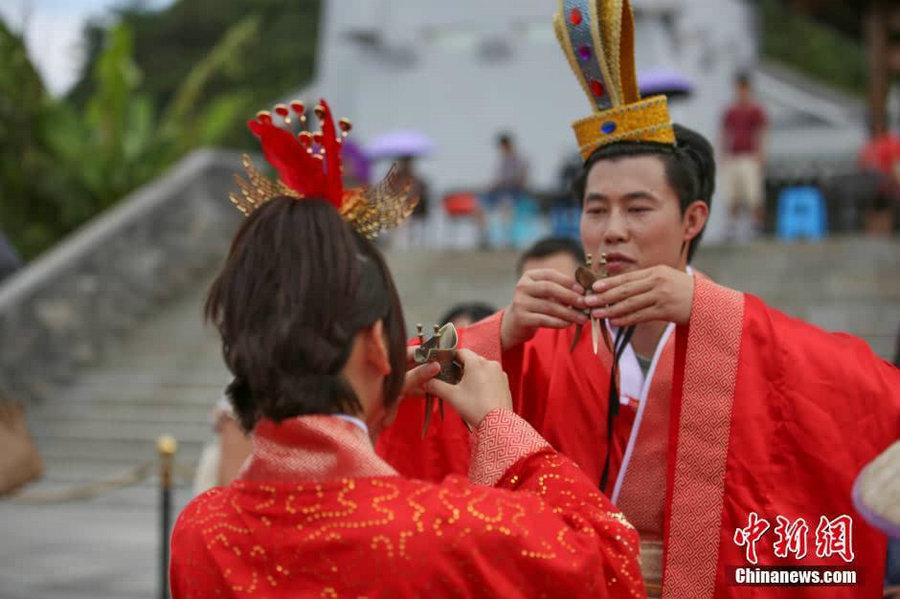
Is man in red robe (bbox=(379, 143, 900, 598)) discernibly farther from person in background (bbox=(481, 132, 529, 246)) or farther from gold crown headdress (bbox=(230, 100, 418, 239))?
person in background (bbox=(481, 132, 529, 246))

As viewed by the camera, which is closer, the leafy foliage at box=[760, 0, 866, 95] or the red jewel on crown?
the red jewel on crown

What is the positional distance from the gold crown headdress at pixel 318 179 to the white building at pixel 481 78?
12.9 m

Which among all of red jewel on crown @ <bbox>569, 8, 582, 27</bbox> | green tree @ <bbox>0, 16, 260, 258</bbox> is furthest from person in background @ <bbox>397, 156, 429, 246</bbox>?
red jewel on crown @ <bbox>569, 8, 582, 27</bbox>

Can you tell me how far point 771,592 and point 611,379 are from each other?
57cm

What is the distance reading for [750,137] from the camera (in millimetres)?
11469

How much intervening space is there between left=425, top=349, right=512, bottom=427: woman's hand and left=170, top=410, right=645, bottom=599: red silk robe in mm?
194

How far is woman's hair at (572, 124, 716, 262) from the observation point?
2734 mm

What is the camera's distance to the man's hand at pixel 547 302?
2410mm

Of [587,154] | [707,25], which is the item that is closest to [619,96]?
[587,154]

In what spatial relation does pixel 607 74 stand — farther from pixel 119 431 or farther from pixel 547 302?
pixel 119 431

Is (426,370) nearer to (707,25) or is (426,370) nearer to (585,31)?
(585,31)

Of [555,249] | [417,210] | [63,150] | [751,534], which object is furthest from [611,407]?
[63,150]

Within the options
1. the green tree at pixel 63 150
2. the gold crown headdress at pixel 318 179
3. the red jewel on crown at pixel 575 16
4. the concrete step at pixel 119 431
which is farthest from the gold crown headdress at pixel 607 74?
the green tree at pixel 63 150

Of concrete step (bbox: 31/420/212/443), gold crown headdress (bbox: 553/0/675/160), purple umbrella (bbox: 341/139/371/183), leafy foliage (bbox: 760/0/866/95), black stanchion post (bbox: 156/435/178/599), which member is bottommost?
concrete step (bbox: 31/420/212/443)
